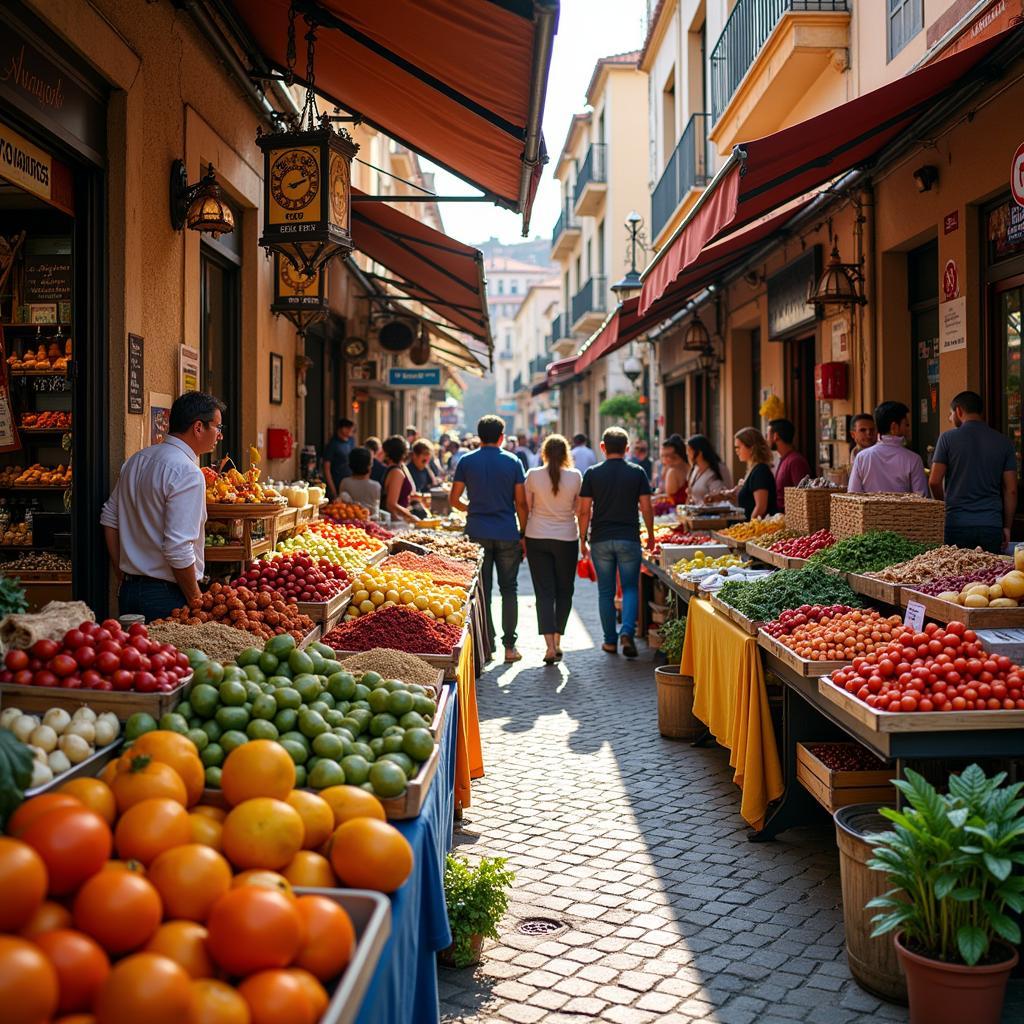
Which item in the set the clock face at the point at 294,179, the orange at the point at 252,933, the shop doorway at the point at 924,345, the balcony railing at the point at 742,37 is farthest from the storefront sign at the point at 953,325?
the orange at the point at 252,933

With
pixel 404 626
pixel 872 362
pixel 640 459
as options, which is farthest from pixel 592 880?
pixel 640 459

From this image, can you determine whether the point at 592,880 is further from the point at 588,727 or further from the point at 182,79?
the point at 182,79

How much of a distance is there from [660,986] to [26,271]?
19.5 ft

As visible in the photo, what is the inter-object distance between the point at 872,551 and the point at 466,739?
8.45 ft

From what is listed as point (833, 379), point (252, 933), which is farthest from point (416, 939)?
point (833, 379)

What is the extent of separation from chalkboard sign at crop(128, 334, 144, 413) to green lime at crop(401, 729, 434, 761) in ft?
11.2

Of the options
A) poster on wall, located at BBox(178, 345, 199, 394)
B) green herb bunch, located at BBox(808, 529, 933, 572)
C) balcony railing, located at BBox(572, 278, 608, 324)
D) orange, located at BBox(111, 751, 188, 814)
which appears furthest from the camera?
balcony railing, located at BBox(572, 278, 608, 324)

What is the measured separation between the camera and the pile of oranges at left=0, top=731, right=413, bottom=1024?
74.3 inches

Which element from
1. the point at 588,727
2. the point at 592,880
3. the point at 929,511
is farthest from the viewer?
the point at 588,727

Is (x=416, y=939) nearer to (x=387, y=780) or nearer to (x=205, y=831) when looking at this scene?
(x=387, y=780)

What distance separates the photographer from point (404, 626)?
5.66 metres

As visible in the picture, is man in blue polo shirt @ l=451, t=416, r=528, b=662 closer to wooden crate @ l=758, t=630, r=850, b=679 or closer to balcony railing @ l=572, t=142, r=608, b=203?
wooden crate @ l=758, t=630, r=850, b=679

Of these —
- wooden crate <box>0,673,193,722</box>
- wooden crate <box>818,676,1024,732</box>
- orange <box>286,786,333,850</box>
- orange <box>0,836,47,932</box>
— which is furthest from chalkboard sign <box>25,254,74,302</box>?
orange <box>0,836,47,932</box>

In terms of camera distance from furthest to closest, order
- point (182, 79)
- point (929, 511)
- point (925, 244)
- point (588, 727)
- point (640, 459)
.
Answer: point (640, 459), point (925, 244), point (588, 727), point (182, 79), point (929, 511)
